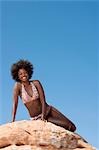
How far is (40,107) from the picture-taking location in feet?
57.4

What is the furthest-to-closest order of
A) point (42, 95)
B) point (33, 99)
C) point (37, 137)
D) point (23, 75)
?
point (23, 75), point (33, 99), point (42, 95), point (37, 137)

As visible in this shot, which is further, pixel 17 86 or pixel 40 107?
pixel 17 86

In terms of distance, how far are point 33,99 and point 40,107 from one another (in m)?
0.31

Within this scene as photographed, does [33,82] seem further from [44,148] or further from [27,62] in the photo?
[44,148]

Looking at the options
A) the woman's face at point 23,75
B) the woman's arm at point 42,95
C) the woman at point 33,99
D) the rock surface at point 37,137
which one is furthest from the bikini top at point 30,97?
the rock surface at point 37,137

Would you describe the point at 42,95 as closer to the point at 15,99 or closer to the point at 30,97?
the point at 30,97

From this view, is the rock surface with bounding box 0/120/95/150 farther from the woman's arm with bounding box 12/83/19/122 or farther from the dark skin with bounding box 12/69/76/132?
the woman's arm with bounding box 12/83/19/122

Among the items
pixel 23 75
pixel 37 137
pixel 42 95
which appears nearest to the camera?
pixel 37 137

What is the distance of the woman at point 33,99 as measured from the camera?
1739 cm

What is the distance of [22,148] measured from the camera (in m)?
16.2

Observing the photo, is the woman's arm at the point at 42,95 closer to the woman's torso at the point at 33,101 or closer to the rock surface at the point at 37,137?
the woman's torso at the point at 33,101

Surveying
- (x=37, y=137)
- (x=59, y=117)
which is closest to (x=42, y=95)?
(x=59, y=117)

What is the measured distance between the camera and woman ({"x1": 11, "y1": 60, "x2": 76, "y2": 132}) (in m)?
17.4

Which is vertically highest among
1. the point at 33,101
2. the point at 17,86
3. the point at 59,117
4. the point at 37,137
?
the point at 17,86
